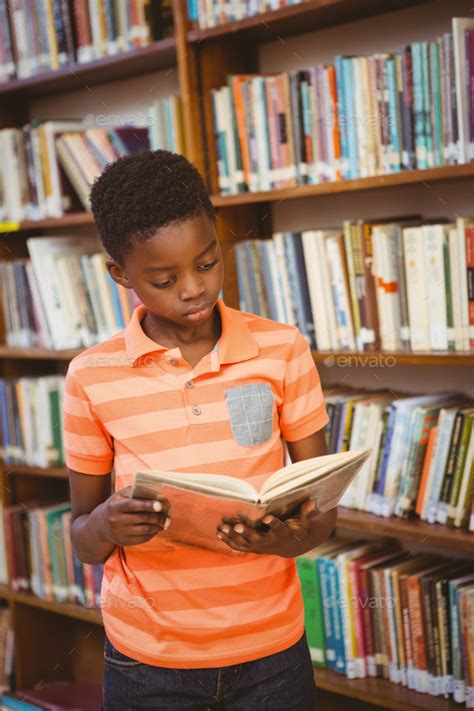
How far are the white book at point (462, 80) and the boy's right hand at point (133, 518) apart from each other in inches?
40.7

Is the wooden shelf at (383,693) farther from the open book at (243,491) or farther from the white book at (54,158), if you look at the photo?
the white book at (54,158)

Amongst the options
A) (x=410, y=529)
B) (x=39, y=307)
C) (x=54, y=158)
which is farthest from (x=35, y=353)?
(x=410, y=529)

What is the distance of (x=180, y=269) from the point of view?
1.11 m

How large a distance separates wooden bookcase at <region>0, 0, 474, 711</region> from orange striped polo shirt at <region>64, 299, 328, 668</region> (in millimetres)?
684

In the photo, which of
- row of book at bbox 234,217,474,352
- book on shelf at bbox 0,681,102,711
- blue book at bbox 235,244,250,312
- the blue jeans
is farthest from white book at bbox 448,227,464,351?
book on shelf at bbox 0,681,102,711

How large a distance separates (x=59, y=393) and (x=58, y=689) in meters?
0.89

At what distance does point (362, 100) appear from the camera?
1.84m

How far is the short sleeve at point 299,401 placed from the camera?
117 cm

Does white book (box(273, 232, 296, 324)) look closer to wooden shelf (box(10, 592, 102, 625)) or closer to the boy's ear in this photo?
the boy's ear

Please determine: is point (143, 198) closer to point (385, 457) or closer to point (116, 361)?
point (116, 361)

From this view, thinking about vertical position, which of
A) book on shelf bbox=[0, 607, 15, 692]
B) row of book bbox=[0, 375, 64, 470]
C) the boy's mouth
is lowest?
book on shelf bbox=[0, 607, 15, 692]

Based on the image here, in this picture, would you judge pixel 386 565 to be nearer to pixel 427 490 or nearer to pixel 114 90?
pixel 427 490

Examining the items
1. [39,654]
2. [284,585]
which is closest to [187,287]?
[284,585]

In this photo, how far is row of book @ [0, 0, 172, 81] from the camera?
2242 millimetres
